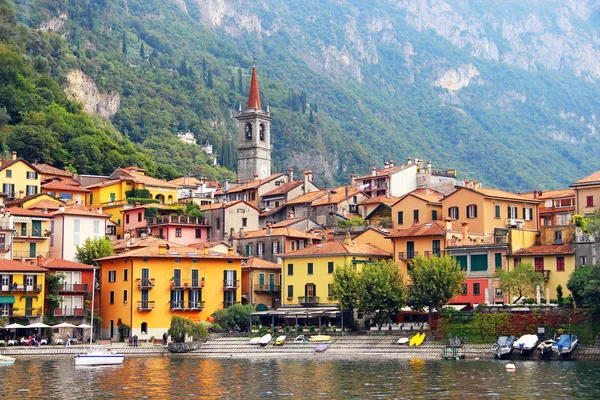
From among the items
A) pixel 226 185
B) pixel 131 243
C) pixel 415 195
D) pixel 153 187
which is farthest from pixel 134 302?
pixel 226 185

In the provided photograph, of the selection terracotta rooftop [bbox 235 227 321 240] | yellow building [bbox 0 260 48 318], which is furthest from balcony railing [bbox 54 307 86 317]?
terracotta rooftop [bbox 235 227 321 240]

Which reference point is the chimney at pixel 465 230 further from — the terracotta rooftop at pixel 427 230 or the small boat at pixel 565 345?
the small boat at pixel 565 345

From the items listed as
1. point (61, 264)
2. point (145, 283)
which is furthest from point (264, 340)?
point (61, 264)

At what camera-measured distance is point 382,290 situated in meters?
85.9

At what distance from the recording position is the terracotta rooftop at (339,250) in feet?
314

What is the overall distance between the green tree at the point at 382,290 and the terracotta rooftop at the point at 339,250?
788 centimetres

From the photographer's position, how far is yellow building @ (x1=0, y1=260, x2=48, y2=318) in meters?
90.4

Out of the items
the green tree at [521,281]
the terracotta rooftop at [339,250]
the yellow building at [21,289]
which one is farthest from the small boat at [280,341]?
the yellow building at [21,289]

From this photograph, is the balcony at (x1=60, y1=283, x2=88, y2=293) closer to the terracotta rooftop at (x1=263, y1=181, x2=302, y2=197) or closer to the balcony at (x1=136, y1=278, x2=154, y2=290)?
the balcony at (x1=136, y1=278, x2=154, y2=290)

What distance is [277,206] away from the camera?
13100 cm

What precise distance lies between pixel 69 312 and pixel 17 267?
6.38 m

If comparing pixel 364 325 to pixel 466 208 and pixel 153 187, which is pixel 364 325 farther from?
pixel 153 187

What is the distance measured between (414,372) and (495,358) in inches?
436

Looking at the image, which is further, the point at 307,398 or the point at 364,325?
the point at 364,325
